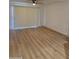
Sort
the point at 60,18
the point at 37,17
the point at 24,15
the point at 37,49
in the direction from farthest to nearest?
1. the point at 37,17
2. the point at 24,15
3. the point at 60,18
4. the point at 37,49

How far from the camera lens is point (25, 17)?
Result: 33.3 ft

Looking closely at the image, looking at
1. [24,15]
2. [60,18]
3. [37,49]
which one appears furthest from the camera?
[24,15]

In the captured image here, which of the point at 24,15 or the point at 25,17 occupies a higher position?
the point at 24,15

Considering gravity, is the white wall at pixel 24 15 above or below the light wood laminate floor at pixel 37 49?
above

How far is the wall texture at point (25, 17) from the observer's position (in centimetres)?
963

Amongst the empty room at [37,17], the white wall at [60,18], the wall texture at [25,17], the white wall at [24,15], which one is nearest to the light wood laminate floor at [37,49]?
the white wall at [60,18]

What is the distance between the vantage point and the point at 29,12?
10.3 meters

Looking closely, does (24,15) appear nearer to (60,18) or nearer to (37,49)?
(60,18)

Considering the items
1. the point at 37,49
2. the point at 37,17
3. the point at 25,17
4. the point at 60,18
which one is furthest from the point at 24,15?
the point at 37,49

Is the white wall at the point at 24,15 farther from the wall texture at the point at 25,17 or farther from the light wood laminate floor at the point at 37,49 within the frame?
the light wood laminate floor at the point at 37,49

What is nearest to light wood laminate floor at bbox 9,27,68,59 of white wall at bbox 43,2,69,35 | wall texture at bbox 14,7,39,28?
white wall at bbox 43,2,69,35
